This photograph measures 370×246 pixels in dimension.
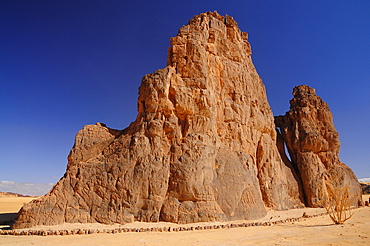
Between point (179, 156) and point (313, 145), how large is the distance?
19735mm

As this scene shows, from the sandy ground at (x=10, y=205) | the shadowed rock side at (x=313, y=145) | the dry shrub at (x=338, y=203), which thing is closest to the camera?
the dry shrub at (x=338, y=203)

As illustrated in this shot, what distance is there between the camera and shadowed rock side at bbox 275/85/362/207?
95.9ft

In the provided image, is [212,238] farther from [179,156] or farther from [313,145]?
[313,145]

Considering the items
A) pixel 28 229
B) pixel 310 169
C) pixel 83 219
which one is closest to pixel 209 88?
pixel 83 219

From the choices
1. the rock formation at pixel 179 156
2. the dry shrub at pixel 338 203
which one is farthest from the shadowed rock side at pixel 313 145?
the dry shrub at pixel 338 203

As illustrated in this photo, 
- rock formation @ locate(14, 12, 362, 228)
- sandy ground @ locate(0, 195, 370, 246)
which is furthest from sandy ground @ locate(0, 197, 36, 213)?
sandy ground @ locate(0, 195, 370, 246)

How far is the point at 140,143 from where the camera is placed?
687 inches

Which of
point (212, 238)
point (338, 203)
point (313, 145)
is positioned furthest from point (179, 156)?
point (313, 145)

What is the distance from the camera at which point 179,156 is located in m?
17.5

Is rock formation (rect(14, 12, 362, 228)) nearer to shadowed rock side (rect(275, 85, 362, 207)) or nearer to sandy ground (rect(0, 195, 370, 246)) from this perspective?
sandy ground (rect(0, 195, 370, 246))

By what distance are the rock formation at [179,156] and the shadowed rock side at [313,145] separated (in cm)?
661

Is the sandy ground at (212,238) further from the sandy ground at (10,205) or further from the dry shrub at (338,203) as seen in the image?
the sandy ground at (10,205)

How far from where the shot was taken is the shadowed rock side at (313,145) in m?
29.2

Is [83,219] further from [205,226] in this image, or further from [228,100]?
[228,100]
